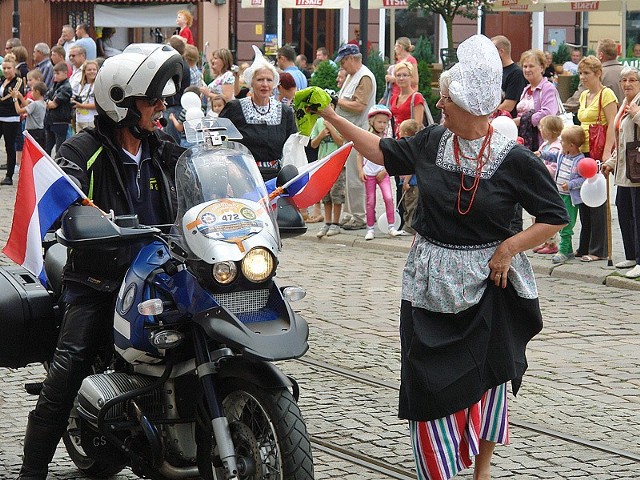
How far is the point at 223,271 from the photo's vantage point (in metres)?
4.46

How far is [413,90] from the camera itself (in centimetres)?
1384

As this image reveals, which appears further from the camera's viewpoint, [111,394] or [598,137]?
[598,137]

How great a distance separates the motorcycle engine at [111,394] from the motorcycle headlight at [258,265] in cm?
69

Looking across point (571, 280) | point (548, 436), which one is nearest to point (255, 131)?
point (571, 280)

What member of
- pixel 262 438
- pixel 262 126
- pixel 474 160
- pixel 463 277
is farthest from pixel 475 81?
pixel 262 126

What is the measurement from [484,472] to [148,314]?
1558 mm

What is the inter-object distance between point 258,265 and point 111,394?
818mm

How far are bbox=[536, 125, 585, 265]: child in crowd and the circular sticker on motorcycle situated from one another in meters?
7.31

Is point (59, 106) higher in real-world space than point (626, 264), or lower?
higher

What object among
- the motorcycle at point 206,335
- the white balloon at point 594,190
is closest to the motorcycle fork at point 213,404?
the motorcycle at point 206,335

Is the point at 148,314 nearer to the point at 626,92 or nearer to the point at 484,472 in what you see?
the point at 484,472

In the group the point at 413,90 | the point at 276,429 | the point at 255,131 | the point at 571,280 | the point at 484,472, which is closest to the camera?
the point at 276,429

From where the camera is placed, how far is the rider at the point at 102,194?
5.02 m

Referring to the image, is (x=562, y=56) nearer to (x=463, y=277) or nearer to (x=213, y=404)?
(x=463, y=277)
